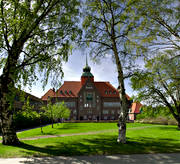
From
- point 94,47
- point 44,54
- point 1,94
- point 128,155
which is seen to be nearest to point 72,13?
point 94,47

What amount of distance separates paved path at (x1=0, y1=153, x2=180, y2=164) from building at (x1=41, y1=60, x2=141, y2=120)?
5255cm

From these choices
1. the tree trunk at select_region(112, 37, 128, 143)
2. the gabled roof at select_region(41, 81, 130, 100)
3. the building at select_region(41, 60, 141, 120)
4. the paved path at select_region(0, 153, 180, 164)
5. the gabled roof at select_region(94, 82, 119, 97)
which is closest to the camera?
the paved path at select_region(0, 153, 180, 164)

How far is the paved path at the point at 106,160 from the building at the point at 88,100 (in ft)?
172

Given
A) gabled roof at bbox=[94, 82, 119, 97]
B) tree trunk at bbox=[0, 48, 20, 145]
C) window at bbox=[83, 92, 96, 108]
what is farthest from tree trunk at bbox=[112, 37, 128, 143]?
gabled roof at bbox=[94, 82, 119, 97]

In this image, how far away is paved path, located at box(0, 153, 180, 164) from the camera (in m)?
6.82

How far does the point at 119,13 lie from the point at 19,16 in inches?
265

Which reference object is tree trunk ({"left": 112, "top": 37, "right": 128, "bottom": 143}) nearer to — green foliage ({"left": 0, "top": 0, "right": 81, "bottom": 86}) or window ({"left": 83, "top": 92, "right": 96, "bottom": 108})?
green foliage ({"left": 0, "top": 0, "right": 81, "bottom": 86})

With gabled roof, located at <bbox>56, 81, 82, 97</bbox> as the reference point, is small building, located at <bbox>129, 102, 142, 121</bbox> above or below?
below

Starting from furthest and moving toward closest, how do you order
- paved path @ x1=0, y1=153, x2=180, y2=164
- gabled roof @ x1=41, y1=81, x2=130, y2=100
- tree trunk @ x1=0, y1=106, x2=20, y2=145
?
gabled roof @ x1=41, y1=81, x2=130, y2=100 → tree trunk @ x1=0, y1=106, x2=20, y2=145 → paved path @ x1=0, y1=153, x2=180, y2=164

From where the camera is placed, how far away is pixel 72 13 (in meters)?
12.0

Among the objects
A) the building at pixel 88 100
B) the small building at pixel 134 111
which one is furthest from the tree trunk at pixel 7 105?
the small building at pixel 134 111

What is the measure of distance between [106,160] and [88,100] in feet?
179

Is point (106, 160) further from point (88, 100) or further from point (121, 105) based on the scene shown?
point (88, 100)

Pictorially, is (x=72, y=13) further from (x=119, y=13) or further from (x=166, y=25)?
(x=166, y=25)
